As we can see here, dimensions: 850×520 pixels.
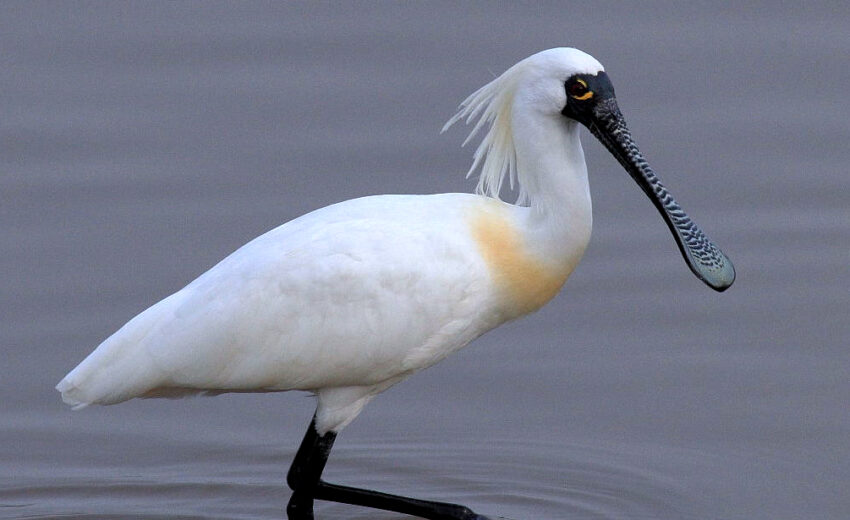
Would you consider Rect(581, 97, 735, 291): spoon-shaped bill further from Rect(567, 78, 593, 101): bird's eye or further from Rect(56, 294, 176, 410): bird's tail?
Rect(56, 294, 176, 410): bird's tail

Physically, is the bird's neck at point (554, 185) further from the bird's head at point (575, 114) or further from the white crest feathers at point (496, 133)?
the white crest feathers at point (496, 133)

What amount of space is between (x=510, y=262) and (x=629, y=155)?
797 mm

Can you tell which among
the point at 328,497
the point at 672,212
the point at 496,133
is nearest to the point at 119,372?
the point at 328,497

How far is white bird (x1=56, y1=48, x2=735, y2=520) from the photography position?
30.0ft

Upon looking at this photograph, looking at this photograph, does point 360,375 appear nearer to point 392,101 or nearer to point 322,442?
point 322,442

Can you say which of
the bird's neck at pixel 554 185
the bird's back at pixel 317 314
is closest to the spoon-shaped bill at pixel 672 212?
the bird's neck at pixel 554 185

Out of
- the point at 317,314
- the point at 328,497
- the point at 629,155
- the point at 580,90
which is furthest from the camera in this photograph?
the point at 328,497

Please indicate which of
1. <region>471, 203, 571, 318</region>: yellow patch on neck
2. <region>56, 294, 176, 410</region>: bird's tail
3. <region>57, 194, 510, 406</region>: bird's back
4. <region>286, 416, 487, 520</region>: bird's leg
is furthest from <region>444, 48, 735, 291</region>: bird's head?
<region>56, 294, 176, 410</region>: bird's tail

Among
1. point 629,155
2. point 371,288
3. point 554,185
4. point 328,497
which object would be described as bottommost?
point 328,497

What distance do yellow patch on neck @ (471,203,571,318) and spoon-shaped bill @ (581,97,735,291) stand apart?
0.61 metres

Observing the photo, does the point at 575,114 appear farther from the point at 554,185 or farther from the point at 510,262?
the point at 510,262

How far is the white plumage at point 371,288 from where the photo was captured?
9.14 m

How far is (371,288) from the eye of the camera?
9.15m

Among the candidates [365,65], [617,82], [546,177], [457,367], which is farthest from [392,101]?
[546,177]
